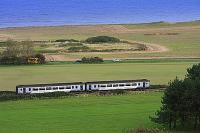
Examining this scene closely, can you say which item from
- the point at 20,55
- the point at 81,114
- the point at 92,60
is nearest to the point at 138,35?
the point at 92,60

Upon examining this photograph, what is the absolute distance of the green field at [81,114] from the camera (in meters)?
33.9

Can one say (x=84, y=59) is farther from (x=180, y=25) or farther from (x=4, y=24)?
(x=4, y=24)

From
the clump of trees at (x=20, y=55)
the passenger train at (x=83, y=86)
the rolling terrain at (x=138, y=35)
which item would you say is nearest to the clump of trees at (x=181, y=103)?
the passenger train at (x=83, y=86)

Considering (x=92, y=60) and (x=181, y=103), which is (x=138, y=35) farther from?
(x=181, y=103)

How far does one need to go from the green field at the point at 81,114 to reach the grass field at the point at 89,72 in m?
7.96

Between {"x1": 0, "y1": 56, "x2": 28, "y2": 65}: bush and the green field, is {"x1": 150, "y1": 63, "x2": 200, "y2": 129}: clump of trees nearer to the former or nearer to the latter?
the green field

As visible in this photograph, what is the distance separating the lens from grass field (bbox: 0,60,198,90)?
174ft

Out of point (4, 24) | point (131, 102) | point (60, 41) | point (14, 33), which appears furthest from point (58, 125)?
point (4, 24)

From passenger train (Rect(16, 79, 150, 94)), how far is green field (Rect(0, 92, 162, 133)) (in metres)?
2.47

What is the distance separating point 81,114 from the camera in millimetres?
38094

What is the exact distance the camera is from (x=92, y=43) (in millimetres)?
85500

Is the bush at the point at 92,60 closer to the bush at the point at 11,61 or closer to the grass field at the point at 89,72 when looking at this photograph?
the grass field at the point at 89,72

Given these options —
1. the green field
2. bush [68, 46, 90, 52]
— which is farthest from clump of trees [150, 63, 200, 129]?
bush [68, 46, 90, 52]

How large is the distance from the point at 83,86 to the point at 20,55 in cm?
2183
